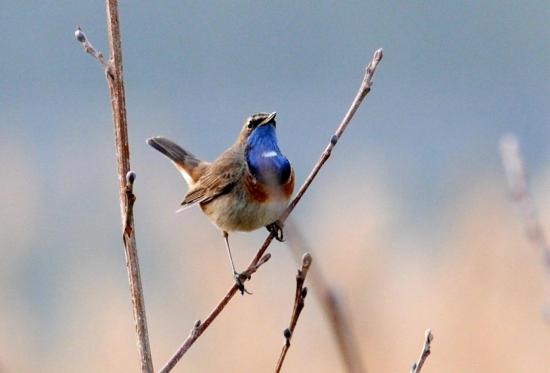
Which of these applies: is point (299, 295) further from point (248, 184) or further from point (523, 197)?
point (248, 184)

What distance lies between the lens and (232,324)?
7.05m

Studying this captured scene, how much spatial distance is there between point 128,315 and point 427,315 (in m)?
2.01

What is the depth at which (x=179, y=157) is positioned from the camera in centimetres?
545

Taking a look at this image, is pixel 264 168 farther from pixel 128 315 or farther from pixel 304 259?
pixel 128 315

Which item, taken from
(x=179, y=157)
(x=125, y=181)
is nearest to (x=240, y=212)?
(x=179, y=157)

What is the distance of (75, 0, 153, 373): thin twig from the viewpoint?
2.15 m

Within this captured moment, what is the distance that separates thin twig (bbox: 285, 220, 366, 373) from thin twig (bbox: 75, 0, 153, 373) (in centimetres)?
54

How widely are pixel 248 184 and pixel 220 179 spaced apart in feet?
0.57

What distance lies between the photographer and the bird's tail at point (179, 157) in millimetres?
5336

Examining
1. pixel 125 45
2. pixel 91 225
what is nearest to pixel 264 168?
pixel 91 225

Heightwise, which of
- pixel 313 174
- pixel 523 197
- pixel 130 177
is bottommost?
pixel 130 177

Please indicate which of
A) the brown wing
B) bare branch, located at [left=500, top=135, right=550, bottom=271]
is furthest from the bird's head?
bare branch, located at [left=500, top=135, right=550, bottom=271]

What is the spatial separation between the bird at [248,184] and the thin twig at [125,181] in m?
1.96

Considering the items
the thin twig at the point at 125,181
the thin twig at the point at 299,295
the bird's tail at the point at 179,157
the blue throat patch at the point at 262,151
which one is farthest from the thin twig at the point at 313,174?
the bird's tail at the point at 179,157
